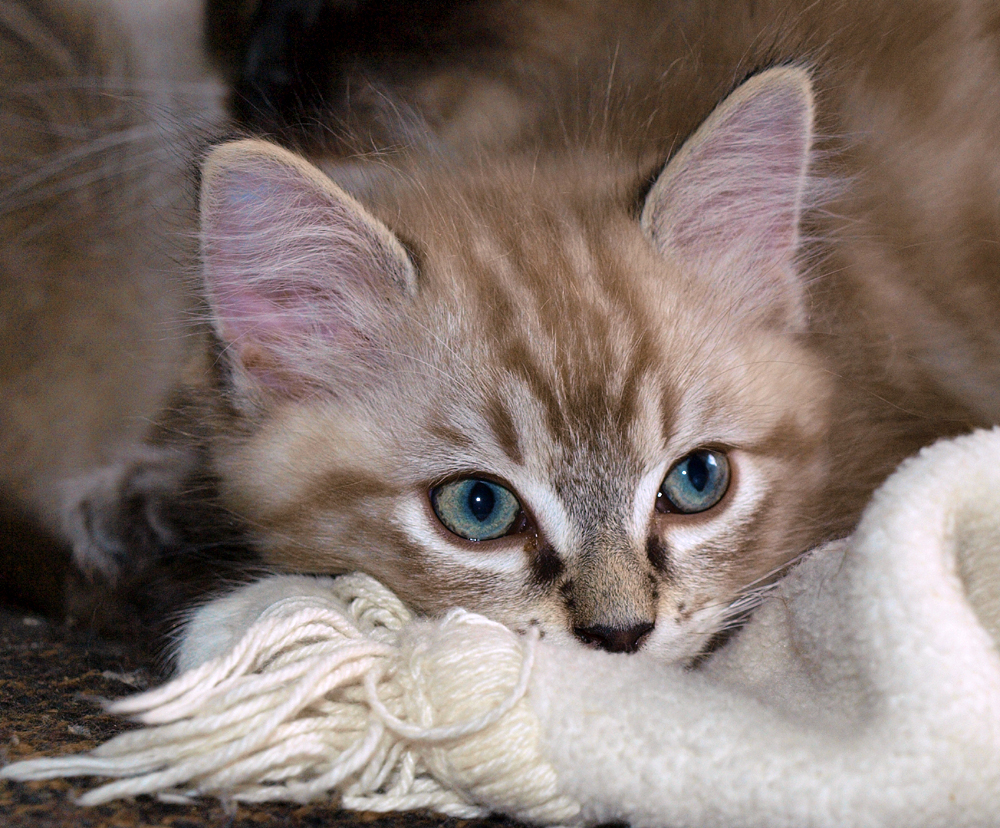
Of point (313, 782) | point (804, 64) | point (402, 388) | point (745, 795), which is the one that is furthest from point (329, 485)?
point (804, 64)

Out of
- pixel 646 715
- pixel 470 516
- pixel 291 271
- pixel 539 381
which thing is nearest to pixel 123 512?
pixel 291 271

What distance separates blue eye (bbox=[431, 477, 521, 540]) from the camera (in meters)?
1.23

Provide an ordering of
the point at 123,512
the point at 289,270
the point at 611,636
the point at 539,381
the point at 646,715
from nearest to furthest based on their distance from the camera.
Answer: the point at 646,715 < the point at 611,636 < the point at 539,381 < the point at 289,270 < the point at 123,512

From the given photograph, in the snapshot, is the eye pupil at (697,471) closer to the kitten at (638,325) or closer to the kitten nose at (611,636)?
the kitten at (638,325)

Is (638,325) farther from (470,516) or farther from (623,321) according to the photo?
(470,516)

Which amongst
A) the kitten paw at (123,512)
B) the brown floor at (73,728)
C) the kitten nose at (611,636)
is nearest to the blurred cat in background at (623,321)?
the kitten nose at (611,636)

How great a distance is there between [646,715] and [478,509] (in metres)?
0.38

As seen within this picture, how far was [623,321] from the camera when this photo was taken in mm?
1290

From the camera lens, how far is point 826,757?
2.90 ft

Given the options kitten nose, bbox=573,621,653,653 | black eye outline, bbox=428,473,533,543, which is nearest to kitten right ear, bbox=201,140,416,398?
black eye outline, bbox=428,473,533,543

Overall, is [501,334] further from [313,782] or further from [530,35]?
[530,35]

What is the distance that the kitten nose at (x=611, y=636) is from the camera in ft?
3.65

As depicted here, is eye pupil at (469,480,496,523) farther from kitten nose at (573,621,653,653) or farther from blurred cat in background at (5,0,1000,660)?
kitten nose at (573,621,653,653)

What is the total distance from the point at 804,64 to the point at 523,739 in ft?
3.27
